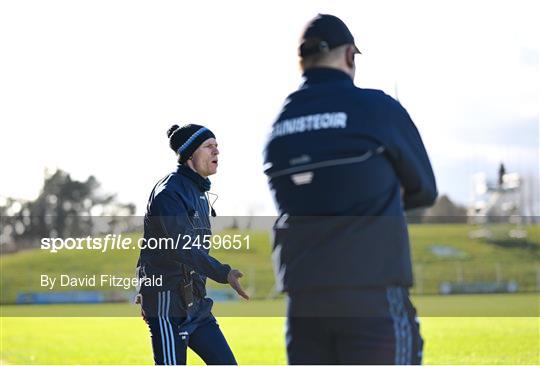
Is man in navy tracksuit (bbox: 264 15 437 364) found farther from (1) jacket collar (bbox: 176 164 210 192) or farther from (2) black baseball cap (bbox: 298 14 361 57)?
(1) jacket collar (bbox: 176 164 210 192)

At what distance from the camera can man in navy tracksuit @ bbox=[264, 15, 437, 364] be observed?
379 cm

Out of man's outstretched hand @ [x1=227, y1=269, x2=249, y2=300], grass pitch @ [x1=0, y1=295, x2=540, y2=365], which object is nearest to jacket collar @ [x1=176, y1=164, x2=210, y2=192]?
man's outstretched hand @ [x1=227, y1=269, x2=249, y2=300]

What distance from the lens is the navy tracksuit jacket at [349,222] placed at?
3787 mm

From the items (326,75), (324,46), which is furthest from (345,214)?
(324,46)

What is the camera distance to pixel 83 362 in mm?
15844

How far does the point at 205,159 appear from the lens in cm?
736

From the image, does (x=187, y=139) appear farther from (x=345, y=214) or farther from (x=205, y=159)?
(x=345, y=214)

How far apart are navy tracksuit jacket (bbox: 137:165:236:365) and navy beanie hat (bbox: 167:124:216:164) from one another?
0.23m

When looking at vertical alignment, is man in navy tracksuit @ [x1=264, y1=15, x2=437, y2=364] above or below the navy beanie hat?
→ below

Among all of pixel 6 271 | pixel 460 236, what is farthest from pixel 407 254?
pixel 460 236

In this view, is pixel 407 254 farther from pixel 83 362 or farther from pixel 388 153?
pixel 83 362

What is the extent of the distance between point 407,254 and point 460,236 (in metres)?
76.3

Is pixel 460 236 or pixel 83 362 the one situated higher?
pixel 460 236

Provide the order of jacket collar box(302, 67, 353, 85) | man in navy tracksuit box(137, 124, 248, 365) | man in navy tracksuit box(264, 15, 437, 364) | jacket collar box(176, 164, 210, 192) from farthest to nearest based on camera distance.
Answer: jacket collar box(176, 164, 210, 192)
man in navy tracksuit box(137, 124, 248, 365)
jacket collar box(302, 67, 353, 85)
man in navy tracksuit box(264, 15, 437, 364)
